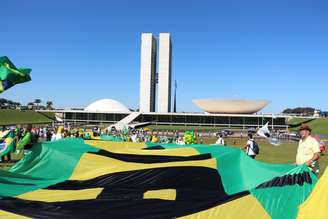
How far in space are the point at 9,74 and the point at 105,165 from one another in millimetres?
2366

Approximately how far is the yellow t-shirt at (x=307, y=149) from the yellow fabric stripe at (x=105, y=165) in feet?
4.79

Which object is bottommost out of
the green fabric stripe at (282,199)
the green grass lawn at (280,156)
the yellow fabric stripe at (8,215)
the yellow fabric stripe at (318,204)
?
the green grass lawn at (280,156)

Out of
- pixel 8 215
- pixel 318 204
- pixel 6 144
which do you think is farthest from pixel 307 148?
pixel 6 144

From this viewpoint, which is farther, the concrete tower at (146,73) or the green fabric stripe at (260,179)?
the concrete tower at (146,73)

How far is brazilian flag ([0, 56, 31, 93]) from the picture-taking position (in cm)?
684

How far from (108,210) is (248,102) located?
93482 millimetres

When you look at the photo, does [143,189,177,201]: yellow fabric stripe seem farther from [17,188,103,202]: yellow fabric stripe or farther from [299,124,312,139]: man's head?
[299,124,312,139]: man's head

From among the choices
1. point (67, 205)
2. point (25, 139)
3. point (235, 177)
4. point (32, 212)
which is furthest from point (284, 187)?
point (25, 139)

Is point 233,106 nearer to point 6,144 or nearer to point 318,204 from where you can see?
point 6,144

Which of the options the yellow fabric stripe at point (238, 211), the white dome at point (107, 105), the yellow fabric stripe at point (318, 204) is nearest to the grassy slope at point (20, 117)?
the white dome at point (107, 105)

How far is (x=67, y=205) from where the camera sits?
4836mm

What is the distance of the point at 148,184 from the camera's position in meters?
6.21

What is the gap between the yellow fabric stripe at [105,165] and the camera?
262 inches

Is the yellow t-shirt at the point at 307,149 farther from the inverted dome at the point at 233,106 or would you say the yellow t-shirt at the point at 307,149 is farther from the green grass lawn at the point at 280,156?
the inverted dome at the point at 233,106
